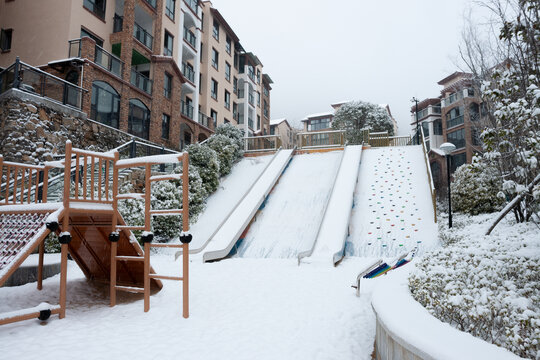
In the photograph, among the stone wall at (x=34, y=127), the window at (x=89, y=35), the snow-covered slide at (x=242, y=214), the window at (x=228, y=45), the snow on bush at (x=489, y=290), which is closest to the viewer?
the snow on bush at (x=489, y=290)

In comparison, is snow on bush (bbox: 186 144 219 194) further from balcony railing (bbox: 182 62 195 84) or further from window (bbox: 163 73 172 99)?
balcony railing (bbox: 182 62 195 84)

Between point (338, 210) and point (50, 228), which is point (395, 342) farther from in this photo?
point (338, 210)

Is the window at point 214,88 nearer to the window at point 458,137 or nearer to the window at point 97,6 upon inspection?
the window at point 97,6

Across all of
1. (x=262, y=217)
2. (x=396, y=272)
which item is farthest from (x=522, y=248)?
(x=262, y=217)

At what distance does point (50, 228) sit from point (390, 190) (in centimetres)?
1184

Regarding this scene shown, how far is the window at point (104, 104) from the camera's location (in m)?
16.1

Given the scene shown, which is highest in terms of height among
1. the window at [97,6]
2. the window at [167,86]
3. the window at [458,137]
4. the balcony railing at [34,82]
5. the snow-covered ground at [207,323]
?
the window at [97,6]

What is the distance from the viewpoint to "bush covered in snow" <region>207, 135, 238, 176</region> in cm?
1703

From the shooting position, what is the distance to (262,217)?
1241cm

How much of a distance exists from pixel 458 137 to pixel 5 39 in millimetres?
36617

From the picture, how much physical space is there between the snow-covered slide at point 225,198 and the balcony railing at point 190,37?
12558mm

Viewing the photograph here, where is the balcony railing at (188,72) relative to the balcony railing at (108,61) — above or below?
above

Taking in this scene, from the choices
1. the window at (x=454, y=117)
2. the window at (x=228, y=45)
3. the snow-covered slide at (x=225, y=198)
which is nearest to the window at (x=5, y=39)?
the snow-covered slide at (x=225, y=198)

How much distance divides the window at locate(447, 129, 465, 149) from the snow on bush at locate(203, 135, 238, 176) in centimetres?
2603
